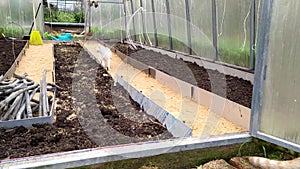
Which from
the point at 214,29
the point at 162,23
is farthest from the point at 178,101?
the point at 162,23

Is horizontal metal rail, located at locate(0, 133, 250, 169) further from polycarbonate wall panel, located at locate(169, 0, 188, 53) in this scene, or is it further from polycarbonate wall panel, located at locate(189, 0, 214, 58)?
polycarbonate wall panel, located at locate(169, 0, 188, 53)

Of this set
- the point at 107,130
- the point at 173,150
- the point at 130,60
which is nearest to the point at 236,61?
the point at 130,60

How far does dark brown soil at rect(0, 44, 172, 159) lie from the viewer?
6.39 feet

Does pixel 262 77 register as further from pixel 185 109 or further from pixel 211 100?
pixel 185 109

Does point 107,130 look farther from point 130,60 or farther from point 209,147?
point 130,60

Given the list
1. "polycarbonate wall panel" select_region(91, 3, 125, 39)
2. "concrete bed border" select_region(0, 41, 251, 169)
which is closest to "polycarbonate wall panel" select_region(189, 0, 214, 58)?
"concrete bed border" select_region(0, 41, 251, 169)

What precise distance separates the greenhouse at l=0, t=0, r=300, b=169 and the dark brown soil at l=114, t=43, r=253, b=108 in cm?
2

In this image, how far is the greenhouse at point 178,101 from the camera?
1.60 m

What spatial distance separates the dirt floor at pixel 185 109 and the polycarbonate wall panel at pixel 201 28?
120 centimetres

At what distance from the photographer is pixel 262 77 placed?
1.74m

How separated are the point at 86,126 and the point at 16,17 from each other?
710cm

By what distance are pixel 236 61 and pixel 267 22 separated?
100 inches

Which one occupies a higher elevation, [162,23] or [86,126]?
[162,23]

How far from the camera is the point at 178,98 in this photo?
3.35m
